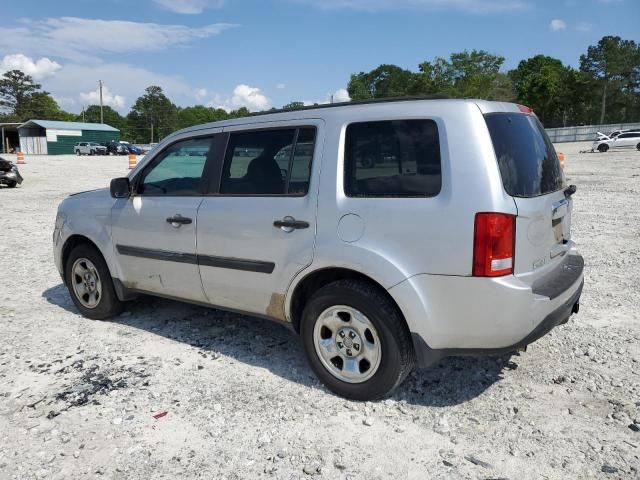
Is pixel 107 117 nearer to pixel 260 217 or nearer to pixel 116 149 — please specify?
pixel 116 149

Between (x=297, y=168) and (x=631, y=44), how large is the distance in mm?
97939

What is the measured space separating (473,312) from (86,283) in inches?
148

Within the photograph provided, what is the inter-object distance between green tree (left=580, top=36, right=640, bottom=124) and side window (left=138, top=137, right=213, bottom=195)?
92433 millimetres

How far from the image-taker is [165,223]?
13.8 feet

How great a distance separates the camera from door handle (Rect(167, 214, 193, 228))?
4.05 metres

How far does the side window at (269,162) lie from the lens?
3518 millimetres

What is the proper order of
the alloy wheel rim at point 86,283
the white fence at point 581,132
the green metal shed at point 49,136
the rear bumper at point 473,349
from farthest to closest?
the green metal shed at point 49,136 → the white fence at point 581,132 → the alloy wheel rim at point 86,283 → the rear bumper at point 473,349

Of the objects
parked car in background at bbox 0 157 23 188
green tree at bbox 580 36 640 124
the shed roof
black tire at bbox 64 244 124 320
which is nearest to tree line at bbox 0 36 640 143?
green tree at bbox 580 36 640 124

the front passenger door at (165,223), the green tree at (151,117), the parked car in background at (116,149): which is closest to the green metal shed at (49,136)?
the parked car in background at (116,149)

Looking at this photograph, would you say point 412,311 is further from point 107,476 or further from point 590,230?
point 590,230

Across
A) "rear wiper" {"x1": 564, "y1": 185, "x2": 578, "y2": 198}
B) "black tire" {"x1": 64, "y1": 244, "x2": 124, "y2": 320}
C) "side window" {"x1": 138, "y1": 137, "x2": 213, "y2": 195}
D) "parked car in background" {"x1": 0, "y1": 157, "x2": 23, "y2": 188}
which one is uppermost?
"side window" {"x1": 138, "y1": 137, "x2": 213, "y2": 195}

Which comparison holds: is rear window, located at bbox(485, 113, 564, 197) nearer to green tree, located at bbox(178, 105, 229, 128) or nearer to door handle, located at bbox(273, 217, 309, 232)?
door handle, located at bbox(273, 217, 309, 232)

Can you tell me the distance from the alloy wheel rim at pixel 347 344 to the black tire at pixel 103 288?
2346mm

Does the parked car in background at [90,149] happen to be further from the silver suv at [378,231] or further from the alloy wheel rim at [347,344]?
the alloy wheel rim at [347,344]
